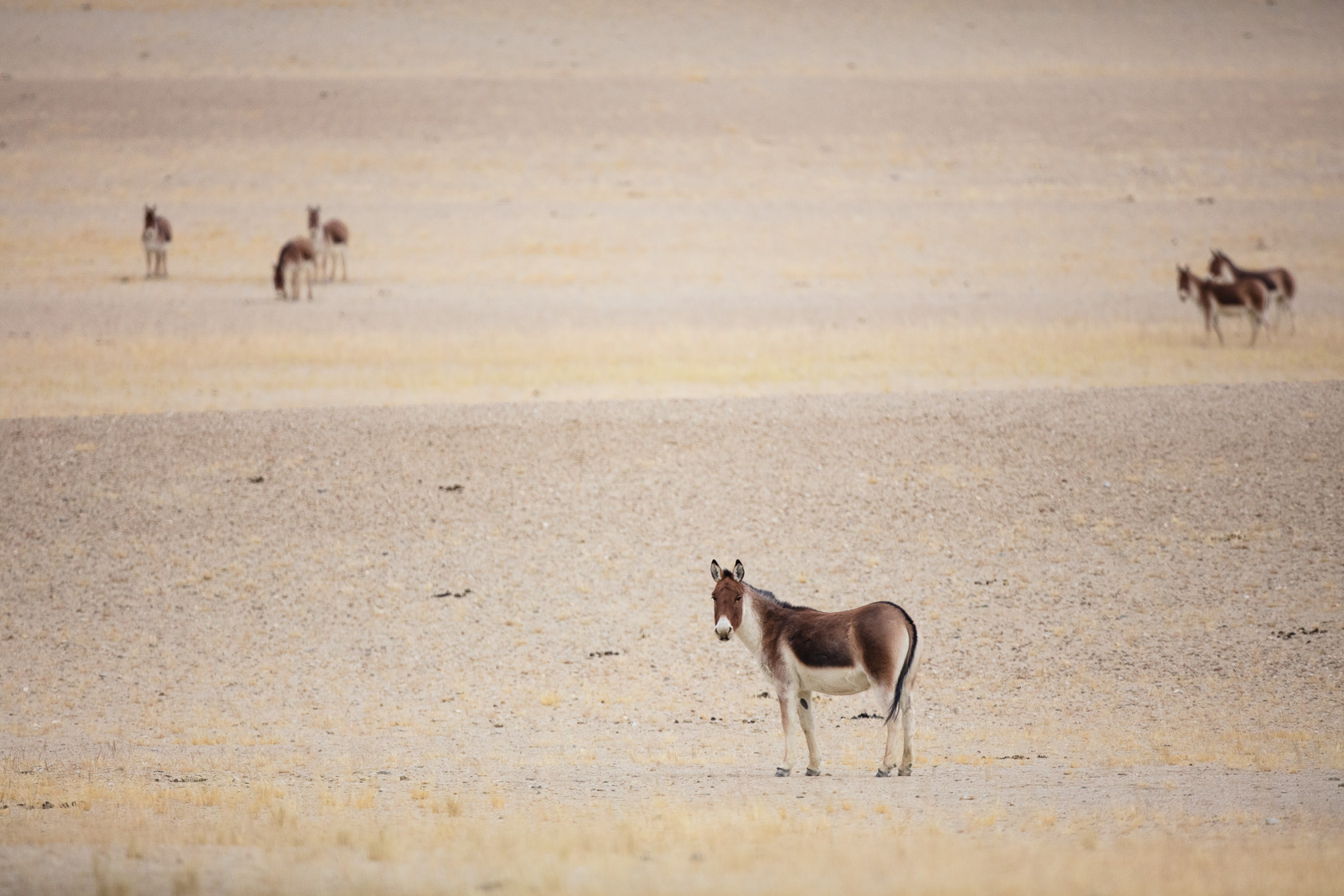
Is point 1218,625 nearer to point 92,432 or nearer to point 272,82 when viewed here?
point 92,432

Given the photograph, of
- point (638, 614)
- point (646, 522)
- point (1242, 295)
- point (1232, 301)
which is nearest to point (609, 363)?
point (646, 522)

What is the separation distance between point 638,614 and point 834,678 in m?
5.82

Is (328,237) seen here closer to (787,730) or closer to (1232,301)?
(1232,301)

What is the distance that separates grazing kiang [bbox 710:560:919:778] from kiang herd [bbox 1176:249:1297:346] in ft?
67.6

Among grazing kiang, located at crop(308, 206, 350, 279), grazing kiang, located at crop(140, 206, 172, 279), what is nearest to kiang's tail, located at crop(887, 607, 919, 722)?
grazing kiang, located at crop(308, 206, 350, 279)

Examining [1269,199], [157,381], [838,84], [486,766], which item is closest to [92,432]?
[157,381]

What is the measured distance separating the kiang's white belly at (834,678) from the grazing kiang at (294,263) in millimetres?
24186

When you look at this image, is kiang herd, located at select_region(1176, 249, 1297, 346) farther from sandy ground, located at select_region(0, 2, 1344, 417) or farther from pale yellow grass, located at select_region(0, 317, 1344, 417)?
sandy ground, located at select_region(0, 2, 1344, 417)

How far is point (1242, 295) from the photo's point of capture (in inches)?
1077

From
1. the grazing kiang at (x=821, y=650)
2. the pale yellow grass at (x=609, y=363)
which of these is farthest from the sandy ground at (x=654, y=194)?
the grazing kiang at (x=821, y=650)

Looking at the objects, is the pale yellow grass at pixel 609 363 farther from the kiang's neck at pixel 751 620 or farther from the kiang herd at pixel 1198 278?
the kiang's neck at pixel 751 620

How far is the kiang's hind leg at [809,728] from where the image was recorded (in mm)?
9898

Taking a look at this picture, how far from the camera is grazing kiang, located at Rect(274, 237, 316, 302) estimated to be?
103 ft

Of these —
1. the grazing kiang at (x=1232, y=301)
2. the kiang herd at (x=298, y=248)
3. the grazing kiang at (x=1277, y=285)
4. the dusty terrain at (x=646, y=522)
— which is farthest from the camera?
the kiang herd at (x=298, y=248)
